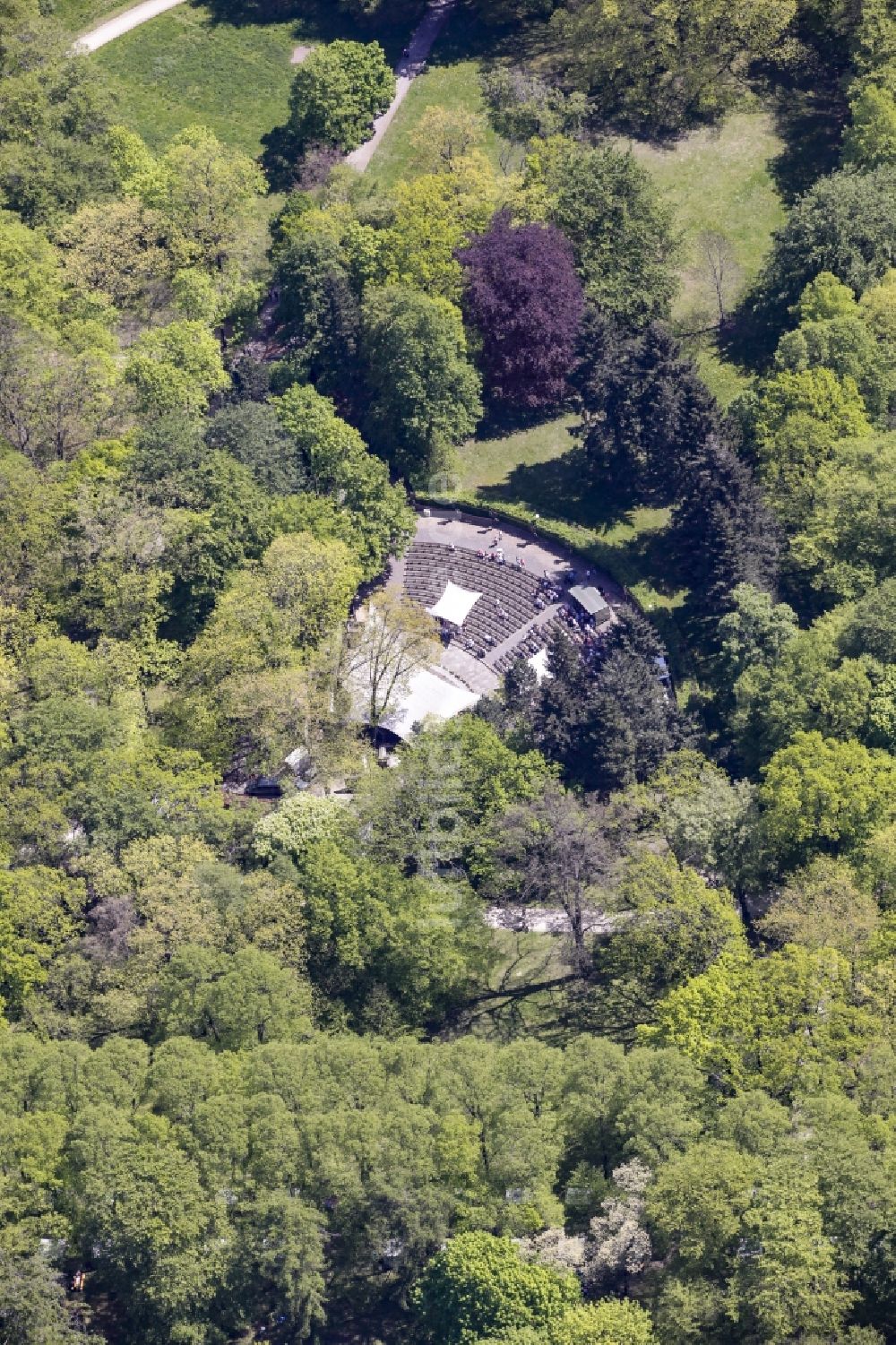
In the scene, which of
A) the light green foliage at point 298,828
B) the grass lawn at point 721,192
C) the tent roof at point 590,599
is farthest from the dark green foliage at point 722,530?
the light green foliage at point 298,828

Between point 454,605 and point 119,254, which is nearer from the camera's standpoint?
point 454,605

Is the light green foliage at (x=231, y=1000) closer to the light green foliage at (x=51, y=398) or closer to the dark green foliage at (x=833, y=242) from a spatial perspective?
the light green foliage at (x=51, y=398)

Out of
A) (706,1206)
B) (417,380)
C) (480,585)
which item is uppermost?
(417,380)

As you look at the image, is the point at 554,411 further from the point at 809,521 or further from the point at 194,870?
the point at 194,870

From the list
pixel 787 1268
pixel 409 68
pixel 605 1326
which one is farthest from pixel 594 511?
pixel 605 1326

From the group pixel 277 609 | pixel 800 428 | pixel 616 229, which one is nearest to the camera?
pixel 277 609

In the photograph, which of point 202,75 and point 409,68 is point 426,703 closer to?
point 409,68

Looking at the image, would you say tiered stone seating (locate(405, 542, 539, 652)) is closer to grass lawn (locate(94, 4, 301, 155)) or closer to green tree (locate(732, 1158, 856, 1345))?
grass lawn (locate(94, 4, 301, 155))

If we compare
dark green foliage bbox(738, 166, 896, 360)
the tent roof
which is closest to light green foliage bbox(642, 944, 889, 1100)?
the tent roof
